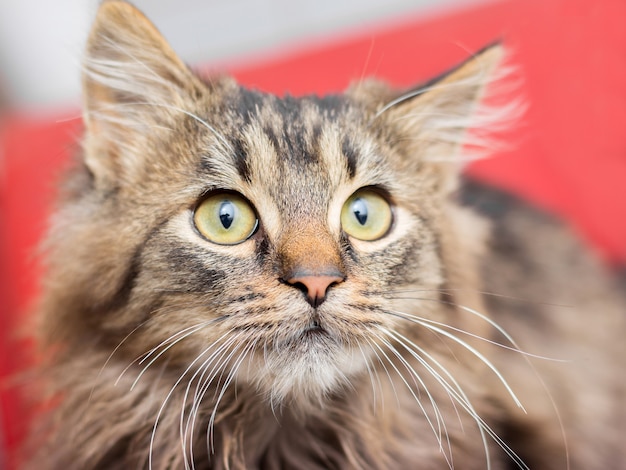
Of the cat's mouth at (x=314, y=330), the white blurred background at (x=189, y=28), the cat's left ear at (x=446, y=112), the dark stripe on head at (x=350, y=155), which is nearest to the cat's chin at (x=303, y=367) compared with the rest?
the cat's mouth at (x=314, y=330)

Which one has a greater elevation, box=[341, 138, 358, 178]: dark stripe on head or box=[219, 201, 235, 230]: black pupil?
box=[341, 138, 358, 178]: dark stripe on head

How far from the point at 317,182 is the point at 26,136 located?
1.58 metres

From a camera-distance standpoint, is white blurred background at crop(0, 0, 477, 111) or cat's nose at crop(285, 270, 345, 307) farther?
white blurred background at crop(0, 0, 477, 111)

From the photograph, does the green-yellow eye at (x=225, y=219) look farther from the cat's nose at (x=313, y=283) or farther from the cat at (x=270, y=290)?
the cat's nose at (x=313, y=283)

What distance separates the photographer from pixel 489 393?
45.1 inches

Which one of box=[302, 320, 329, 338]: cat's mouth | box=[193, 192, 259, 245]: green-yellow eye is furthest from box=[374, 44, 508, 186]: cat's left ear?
box=[302, 320, 329, 338]: cat's mouth

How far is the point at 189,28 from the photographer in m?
Result: 2.76

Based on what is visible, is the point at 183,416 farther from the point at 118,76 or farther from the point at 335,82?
the point at 335,82

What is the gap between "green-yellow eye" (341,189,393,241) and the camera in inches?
39.9

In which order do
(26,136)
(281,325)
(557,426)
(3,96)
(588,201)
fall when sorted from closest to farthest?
(281,325), (557,426), (588,201), (26,136), (3,96)

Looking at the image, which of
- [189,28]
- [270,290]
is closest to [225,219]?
[270,290]

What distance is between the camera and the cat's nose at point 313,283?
34.3 inches

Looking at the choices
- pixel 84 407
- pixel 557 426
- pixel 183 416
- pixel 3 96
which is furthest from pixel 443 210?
pixel 3 96

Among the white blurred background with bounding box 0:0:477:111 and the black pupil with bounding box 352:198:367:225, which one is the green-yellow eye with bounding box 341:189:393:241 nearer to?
the black pupil with bounding box 352:198:367:225
